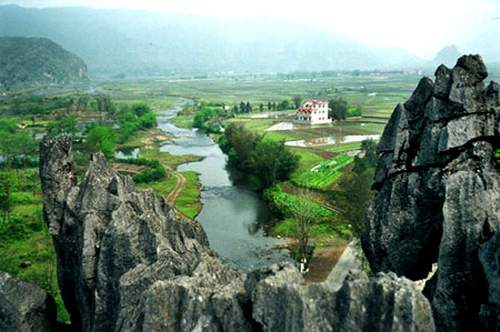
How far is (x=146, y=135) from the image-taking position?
407 ft

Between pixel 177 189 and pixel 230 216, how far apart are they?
14.0 m

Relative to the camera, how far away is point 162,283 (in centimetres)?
1464

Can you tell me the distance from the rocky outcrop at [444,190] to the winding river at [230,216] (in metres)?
26.0

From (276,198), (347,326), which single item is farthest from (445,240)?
(276,198)

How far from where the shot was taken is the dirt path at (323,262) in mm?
42425

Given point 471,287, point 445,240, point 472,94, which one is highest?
point 472,94

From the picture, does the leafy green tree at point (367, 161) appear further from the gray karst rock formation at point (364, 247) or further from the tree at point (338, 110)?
the tree at point (338, 110)

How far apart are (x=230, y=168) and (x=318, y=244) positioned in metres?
41.0

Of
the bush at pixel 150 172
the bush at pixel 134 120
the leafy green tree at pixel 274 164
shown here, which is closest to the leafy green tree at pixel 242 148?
the leafy green tree at pixel 274 164

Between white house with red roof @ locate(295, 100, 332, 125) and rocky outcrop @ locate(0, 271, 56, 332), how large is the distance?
4553 inches

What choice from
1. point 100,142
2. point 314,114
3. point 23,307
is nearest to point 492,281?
point 23,307

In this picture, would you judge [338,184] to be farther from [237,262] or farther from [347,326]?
[347,326]

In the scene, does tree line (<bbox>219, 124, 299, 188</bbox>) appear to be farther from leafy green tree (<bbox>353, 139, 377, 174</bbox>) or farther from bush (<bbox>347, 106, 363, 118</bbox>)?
bush (<bbox>347, 106, 363, 118</bbox>)

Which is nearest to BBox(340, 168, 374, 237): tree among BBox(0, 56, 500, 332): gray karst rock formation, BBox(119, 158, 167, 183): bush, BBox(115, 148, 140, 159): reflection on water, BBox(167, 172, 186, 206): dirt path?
BBox(0, 56, 500, 332): gray karst rock formation
